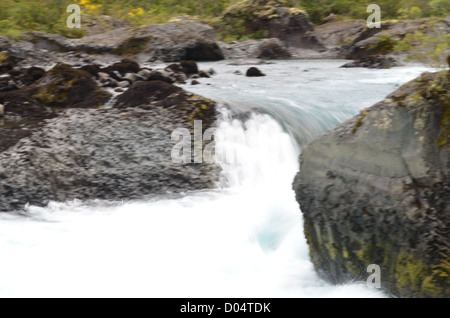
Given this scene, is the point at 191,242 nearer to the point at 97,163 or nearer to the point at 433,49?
the point at 97,163

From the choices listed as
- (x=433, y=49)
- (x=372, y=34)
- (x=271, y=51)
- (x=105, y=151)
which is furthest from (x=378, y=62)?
(x=105, y=151)

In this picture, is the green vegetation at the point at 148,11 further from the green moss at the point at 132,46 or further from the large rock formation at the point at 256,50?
the green moss at the point at 132,46

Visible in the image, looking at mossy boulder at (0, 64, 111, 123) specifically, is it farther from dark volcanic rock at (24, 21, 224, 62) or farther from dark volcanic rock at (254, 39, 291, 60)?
dark volcanic rock at (254, 39, 291, 60)

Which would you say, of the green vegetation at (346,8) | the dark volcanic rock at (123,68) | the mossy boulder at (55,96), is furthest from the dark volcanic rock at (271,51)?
the mossy boulder at (55,96)

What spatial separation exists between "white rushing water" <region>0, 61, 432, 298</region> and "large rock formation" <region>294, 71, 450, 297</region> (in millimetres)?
349

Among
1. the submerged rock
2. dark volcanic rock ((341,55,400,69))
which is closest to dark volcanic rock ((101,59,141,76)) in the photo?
the submerged rock

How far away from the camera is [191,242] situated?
18.2ft

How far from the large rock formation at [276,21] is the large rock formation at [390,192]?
57.6 feet

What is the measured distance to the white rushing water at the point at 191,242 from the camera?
4648 millimetres

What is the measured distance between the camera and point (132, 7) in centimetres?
2477

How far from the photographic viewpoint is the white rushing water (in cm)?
465

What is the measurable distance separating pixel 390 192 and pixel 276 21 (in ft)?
62.4

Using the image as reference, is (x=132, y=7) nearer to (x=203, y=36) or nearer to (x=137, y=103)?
(x=203, y=36)
